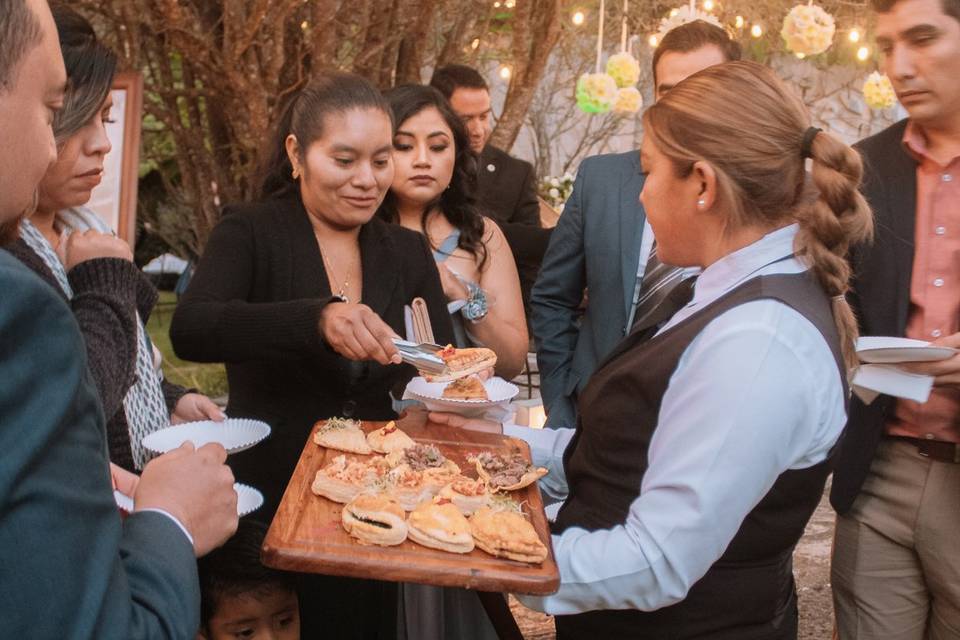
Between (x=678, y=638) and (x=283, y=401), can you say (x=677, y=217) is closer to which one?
(x=678, y=638)

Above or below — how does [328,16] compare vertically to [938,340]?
above

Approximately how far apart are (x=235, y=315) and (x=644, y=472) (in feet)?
4.00

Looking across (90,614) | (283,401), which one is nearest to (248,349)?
(283,401)

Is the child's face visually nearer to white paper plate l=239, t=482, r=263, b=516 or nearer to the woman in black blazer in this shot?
the woman in black blazer

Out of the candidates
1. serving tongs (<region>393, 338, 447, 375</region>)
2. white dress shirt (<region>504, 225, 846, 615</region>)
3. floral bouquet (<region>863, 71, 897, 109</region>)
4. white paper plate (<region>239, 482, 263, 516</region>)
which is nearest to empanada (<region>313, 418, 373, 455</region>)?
serving tongs (<region>393, 338, 447, 375</region>)

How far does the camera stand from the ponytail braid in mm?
1695

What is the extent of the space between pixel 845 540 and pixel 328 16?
3.69 meters

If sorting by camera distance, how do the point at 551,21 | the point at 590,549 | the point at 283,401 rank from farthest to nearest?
the point at 551,21
the point at 283,401
the point at 590,549

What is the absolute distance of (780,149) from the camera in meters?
1.72

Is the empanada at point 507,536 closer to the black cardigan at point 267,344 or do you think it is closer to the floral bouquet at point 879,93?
the black cardigan at point 267,344

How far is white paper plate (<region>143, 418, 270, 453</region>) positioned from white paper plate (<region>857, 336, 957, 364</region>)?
132 centimetres

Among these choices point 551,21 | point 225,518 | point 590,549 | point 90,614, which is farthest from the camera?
point 551,21

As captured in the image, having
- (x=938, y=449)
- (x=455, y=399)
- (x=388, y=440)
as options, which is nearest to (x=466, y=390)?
(x=455, y=399)

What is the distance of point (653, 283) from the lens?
3025 millimetres
